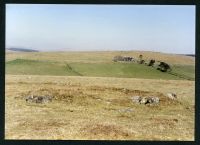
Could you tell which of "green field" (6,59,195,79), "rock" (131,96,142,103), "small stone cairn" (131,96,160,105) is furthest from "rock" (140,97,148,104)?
"green field" (6,59,195,79)

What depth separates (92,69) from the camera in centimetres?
2133

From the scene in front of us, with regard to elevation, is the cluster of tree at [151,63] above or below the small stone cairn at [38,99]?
above

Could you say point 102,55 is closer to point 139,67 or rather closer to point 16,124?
point 139,67

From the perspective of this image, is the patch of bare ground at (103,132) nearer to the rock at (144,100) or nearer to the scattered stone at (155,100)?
the rock at (144,100)

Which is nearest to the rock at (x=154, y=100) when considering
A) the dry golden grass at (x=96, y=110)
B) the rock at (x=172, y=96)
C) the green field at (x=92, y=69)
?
the dry golden grass at (x=96, y=110)

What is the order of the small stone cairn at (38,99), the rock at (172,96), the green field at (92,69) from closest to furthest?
the small stone cairn at (38,99), the rock at (172,96), the green field at (92,69)

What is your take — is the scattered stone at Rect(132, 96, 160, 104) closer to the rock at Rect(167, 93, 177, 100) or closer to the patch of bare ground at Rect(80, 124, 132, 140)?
the rock at Rect(167, 93, 177, 100)

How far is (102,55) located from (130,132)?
8.80 m

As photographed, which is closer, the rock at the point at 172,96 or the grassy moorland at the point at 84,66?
the rock at the point at 172,96

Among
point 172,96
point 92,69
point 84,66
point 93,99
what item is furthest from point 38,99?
point 172,96

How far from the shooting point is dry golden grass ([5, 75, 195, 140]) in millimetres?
13750

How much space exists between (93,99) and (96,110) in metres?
0.97

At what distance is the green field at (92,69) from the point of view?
68.2 ft
